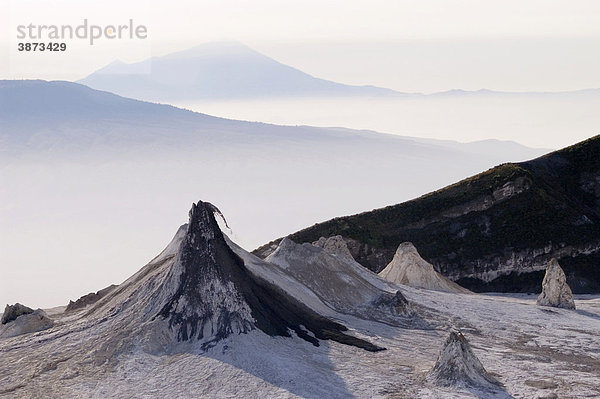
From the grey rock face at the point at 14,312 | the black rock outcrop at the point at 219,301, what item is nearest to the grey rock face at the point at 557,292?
the black rock outcrop at the point at 219,301

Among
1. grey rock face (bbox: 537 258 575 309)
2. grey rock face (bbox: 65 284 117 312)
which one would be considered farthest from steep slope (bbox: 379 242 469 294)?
grey rock face (bbox: 65 284 117 312)

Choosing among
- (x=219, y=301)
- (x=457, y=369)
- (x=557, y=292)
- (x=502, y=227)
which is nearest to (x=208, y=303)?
(x=219, y=301)

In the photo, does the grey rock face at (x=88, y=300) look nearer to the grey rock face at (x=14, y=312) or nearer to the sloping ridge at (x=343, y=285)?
the grey rock face at (x=14, y=312)

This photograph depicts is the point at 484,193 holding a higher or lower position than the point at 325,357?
higher

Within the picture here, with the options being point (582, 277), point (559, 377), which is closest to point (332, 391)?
point (559, 377)

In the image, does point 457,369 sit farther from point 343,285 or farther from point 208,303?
point 343,285

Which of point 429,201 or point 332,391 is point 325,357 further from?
point 429,201

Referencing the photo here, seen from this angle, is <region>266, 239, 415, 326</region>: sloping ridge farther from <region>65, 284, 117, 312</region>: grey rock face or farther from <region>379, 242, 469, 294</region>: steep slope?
<region>65, 284, 117, 312</region>: grey rock face
